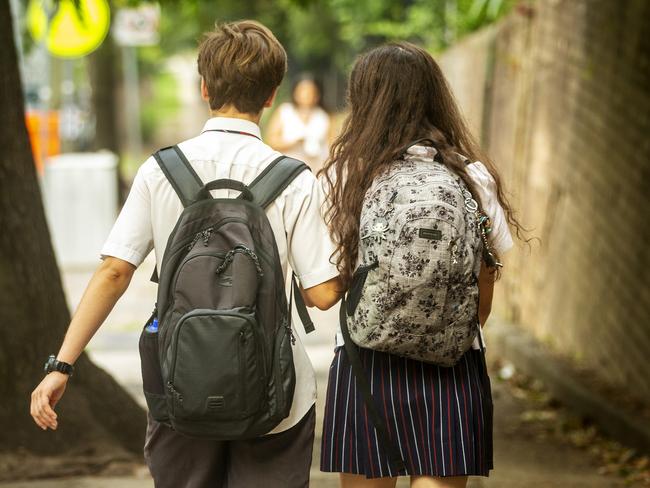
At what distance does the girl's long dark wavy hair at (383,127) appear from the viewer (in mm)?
3102

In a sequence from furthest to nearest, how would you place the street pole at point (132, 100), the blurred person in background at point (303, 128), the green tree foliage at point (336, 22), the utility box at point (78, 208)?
the street pole at point (132, 100) → the green tree foliage at point (336, 22) → the utility box at point (78, 208) → the blurred person in background at point (303, 128)

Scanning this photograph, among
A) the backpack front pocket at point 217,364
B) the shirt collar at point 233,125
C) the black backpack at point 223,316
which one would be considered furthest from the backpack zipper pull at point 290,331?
the shirt collar at point 233,125

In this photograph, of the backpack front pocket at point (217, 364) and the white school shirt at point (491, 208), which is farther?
the white school shirt at point (491, 208)

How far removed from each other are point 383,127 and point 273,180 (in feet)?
1.25

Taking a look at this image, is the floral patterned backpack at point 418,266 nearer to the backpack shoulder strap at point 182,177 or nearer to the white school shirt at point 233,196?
the white school shirt at point 233,196

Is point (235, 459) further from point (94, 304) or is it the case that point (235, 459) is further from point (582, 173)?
point (582, 173)

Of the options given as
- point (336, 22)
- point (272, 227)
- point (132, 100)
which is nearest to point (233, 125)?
point (272, 227)

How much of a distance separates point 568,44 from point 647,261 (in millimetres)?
2664

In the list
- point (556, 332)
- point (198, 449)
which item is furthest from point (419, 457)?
point (556, 332)

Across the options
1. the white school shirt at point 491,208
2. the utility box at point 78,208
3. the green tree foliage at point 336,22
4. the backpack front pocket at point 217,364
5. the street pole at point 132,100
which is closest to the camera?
the backpack front pocket at point 217,364

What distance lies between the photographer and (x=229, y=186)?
294 cm

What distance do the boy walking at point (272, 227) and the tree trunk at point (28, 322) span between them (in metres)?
2.04

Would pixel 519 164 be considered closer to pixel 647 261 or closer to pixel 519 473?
pixel 647 261

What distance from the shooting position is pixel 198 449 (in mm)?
3100
